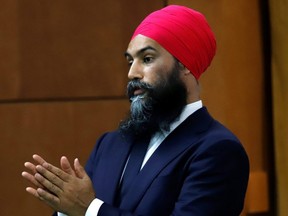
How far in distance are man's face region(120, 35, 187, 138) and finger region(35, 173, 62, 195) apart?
1.16 ft

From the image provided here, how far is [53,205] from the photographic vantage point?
1.67 metres

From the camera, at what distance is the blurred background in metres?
2.79

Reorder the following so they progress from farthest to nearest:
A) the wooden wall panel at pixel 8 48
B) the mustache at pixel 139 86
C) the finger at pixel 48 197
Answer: the wooden wall panel at pixel 8 48 → the mustache at pixel 139 86 → the finger at pixel 48 197

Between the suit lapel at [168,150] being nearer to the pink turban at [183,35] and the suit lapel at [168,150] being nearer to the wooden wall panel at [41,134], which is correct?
the pink turban at [183,35]

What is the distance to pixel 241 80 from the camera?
10.3 ft

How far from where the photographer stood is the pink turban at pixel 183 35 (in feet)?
6.30

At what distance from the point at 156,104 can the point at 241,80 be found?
1319mm

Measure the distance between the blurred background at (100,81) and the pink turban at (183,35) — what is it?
0.92m

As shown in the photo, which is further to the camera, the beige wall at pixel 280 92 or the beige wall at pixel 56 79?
the beige wall at pixel 280 92

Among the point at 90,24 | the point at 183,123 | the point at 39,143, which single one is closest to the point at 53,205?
the point at 183,123

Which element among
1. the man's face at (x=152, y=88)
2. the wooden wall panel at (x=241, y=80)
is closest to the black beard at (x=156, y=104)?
the man's face at (x=152, y=88)

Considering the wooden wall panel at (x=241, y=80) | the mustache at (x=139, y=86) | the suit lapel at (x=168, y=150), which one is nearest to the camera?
the suit lapel at (x=168, y=150)

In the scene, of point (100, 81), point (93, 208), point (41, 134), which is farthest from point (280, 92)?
point (93, 208)

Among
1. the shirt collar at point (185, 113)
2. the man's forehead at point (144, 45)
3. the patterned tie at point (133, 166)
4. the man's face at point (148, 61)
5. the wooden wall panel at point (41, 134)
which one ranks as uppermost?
the man's forehead at point (144, 45)
